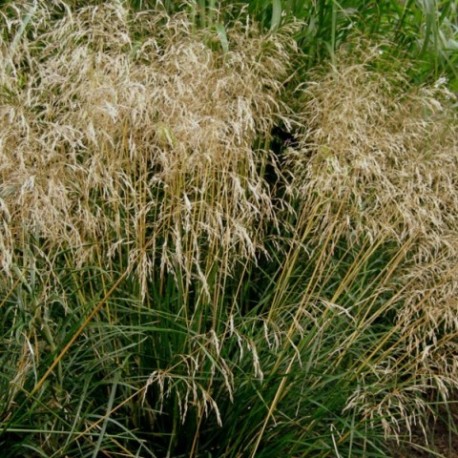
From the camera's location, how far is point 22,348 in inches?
110

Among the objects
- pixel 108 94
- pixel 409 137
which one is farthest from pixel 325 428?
pixel 108 94

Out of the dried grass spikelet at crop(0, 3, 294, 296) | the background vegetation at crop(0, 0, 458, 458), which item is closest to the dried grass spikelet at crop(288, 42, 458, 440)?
the background vegetation at crop(0, 0, 458, 458)

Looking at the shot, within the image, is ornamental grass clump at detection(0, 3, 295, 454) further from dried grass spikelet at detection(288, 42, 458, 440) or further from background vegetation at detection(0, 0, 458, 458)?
dried grass spikelet at detection(288, 42, 458, 440)

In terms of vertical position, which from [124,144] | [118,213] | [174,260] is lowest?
[174,260]

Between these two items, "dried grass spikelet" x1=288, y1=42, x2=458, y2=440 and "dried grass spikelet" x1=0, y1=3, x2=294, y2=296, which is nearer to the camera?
"dried grass spikelet" x1=0, y1=3, x2=294, y2=296

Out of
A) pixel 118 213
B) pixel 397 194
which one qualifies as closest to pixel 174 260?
pixel 118 213

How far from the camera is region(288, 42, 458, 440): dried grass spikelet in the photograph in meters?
3.24

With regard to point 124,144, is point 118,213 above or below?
below

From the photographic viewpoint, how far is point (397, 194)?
10.9 feet

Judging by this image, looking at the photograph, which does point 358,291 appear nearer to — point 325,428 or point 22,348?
point 325,428

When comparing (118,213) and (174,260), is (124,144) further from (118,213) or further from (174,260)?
(174,260)

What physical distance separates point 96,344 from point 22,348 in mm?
245

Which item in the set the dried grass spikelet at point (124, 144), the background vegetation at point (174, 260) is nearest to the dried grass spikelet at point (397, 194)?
the background vegetation at point (174, 260)

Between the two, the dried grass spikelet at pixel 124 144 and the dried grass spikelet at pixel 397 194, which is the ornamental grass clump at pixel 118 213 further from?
the dried grass spikelet at pixel 397 194
